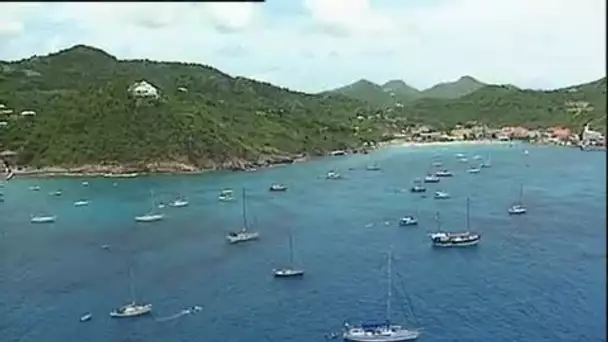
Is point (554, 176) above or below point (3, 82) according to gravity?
below

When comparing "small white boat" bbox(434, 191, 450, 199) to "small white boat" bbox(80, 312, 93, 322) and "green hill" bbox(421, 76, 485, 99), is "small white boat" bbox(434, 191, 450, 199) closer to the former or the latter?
"small white boat" bbox(80, 312, 93, 322)

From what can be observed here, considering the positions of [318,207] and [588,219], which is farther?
[318,207]

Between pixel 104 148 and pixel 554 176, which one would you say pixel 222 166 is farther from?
pixel 554 176

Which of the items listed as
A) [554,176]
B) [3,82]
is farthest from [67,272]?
[3,82]

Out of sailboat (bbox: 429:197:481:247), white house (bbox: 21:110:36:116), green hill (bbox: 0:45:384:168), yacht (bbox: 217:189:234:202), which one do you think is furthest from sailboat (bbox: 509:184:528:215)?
white house (bbox: 21:110:36:116)

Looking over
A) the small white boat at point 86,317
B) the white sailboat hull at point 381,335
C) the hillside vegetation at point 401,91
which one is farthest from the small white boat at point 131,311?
the hillside vegetation at point 401,91

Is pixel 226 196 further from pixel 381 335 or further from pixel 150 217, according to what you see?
pixel 381 335

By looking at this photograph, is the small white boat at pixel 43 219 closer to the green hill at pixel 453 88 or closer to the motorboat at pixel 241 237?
the motorboat at pixel 241 237
